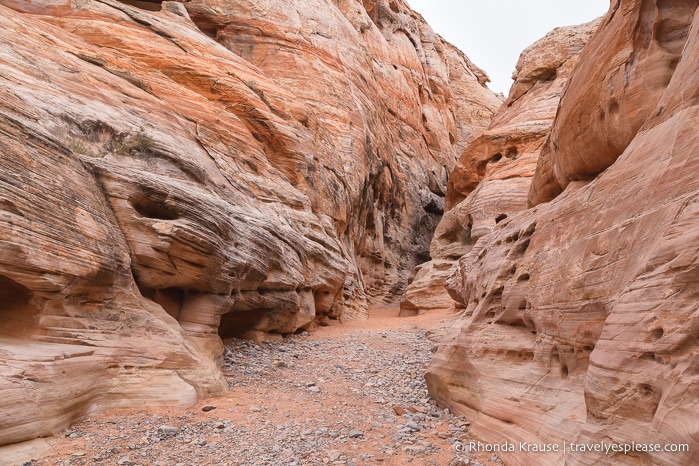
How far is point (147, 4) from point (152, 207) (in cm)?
1841

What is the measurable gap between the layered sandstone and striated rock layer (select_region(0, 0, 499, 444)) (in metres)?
4.84

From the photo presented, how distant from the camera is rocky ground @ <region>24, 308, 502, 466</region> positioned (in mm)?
5887

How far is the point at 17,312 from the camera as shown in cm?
688

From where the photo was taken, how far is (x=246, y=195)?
15.0 m

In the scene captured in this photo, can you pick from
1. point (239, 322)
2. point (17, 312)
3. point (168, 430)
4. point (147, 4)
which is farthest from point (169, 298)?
point (147, 4)

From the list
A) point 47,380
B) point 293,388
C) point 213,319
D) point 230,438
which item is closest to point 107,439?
point 47,380

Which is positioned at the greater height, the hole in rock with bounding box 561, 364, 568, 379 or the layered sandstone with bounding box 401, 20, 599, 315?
the layered sandstone with bounding box 401, 20, 599, 315

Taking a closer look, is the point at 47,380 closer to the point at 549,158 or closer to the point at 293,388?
the point at 293,388

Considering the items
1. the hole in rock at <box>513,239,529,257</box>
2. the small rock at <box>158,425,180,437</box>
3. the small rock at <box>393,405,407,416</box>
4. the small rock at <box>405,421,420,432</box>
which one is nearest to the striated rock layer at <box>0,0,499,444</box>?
the small rock at <box>158,425,180,437</box>

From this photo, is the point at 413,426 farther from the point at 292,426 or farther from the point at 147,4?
the point at 147,4

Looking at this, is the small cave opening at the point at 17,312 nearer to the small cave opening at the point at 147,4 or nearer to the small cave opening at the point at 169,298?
the small cave opening at the point at 169,298

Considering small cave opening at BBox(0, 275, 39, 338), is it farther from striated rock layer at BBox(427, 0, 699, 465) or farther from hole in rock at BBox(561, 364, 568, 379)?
hole in rock at BBox(561, 364, 568, 379)

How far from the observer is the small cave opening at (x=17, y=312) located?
6.71 meters

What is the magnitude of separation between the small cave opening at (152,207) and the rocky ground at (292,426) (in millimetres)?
4269
